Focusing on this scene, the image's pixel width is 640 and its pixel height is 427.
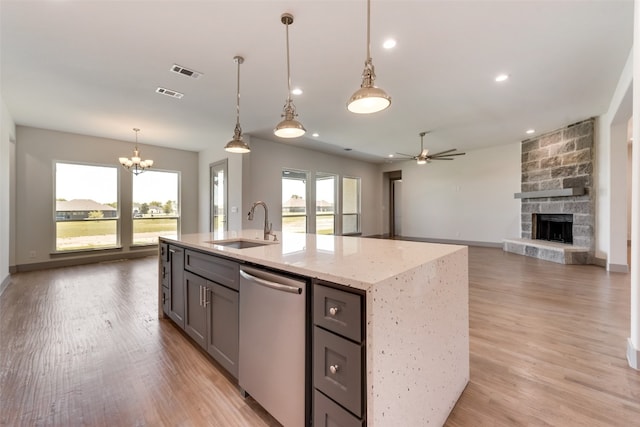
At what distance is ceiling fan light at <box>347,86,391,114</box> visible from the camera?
66.9 inches

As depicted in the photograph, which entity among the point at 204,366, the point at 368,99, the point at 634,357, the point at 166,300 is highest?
the point at 368,99

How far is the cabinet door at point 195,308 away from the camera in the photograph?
2.11 m

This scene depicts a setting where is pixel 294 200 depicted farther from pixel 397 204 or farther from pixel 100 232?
pixel 397 204

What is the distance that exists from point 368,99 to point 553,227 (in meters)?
7.28

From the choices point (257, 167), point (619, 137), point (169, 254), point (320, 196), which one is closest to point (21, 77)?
point (169, 254)

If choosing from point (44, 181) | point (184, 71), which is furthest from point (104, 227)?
point (184, 71)

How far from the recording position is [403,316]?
3.82 feet

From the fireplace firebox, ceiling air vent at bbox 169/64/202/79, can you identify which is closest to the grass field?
ceiling air vent at bbox 169/64/202/79

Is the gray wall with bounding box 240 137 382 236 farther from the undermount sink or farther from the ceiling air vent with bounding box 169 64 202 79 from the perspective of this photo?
the undermount sink

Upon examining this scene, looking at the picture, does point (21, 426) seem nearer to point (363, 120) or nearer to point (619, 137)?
point (363, 120)

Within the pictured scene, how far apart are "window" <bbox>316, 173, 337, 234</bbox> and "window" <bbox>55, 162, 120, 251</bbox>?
5.07m

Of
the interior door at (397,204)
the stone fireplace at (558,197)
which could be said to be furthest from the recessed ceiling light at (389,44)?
the interior door at (397,204)

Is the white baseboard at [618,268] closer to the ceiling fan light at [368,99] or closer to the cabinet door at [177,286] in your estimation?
the ceiling fan light at [368,99]

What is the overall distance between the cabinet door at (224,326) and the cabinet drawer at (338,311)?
2.56 feet
